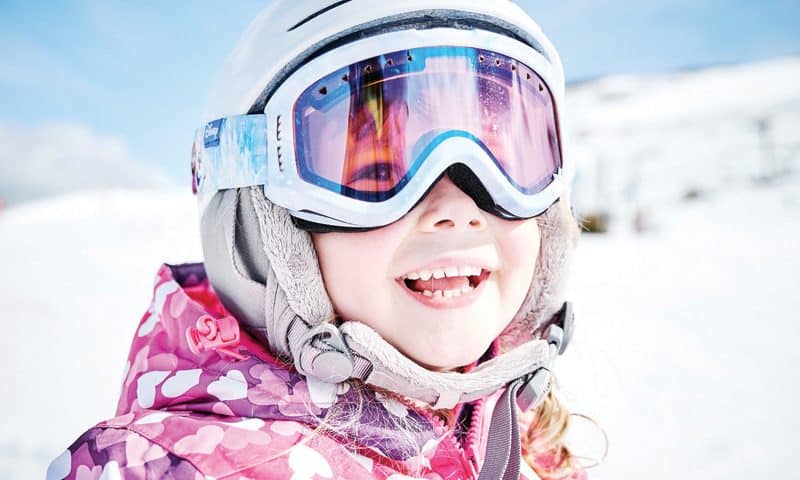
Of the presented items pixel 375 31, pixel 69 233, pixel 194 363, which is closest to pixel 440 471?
pixel 194 363

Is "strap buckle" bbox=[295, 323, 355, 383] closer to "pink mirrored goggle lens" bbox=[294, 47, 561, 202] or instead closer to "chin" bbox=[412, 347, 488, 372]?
"chin" bbox=[412, 347, 488, 372]

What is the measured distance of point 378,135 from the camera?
4.61 ft

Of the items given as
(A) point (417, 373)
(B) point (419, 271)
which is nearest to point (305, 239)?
(B) point (419, 271)

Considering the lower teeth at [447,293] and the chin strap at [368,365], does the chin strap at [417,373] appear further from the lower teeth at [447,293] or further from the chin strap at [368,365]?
the lower teeth at [447,293]

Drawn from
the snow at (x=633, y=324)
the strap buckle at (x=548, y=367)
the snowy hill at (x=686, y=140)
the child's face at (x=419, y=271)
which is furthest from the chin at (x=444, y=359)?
the snow at (x=633, y=324)

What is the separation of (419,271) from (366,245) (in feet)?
0.50

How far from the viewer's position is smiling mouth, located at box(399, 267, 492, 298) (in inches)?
55.7

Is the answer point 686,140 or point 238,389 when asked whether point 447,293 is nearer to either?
point 238,389

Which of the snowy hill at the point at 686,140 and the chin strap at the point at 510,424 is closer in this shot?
the chin strap at the point at 510,424

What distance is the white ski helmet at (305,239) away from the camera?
4.44ft

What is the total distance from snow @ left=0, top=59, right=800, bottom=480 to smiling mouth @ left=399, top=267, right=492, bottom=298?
0.91 meters

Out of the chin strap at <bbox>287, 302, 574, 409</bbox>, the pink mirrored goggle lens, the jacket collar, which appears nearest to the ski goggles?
the pink mirrored goggle lens

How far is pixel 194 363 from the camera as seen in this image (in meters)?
1.41

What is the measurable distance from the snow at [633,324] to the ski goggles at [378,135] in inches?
44.9
